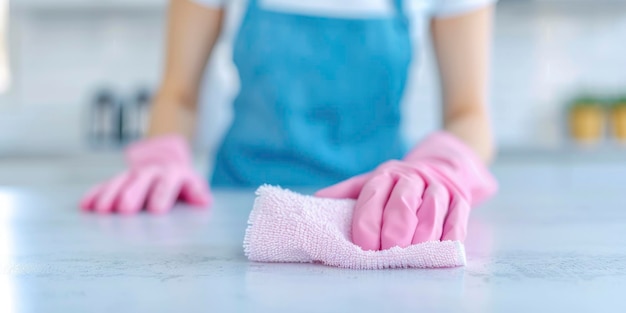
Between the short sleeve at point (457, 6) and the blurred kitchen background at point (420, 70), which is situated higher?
the short sleeve at point (457, 6)

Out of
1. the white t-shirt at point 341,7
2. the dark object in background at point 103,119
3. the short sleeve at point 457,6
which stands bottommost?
the dark object in background at point 103,119

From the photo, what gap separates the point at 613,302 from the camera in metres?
0.44

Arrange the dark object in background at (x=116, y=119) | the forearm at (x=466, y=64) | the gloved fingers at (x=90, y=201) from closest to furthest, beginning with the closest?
the gloved fingers at (x=90, y=201) < the forearm at (x=466, y=64) < the dark object in background at (x=116, y=119)

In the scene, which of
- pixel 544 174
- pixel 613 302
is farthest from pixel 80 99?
pixel 613 302

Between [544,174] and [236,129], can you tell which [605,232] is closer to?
[236,129]

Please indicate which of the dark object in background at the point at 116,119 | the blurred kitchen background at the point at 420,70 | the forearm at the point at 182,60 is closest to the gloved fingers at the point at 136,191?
the forearm at the point at 182,60

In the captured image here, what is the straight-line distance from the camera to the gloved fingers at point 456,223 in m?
0.62

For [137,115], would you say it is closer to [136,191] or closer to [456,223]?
[136,191]

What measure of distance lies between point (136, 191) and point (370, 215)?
414 mm

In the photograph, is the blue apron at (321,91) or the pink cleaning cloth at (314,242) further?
the blue apron at (321,91)

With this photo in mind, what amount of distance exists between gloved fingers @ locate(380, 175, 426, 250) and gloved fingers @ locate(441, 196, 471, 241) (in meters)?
0.03

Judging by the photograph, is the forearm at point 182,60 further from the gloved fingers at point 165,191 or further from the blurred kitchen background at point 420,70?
the blurred kitchen background at point 420,70

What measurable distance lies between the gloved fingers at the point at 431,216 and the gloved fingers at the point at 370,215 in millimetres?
31

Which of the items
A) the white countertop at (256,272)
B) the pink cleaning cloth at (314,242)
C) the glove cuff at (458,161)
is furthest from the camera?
A: the glove cuff at (458,161)
